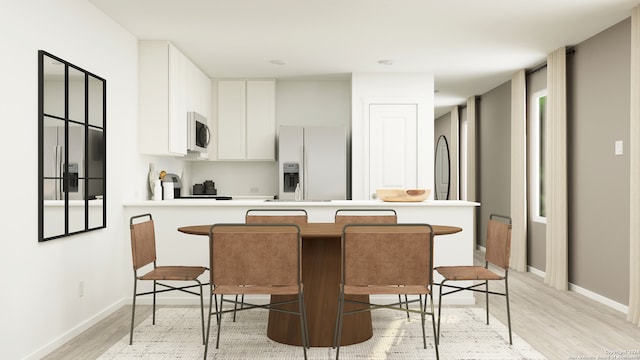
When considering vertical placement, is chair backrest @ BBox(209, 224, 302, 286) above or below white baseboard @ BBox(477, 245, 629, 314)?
above

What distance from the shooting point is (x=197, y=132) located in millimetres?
5777

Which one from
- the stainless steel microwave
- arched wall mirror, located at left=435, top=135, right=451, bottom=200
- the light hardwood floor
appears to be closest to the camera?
the light hardwood floor

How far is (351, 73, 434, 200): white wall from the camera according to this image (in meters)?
6.35

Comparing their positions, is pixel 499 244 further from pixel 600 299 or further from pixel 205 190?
pixel 205 190

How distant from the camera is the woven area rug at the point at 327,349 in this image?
313cm

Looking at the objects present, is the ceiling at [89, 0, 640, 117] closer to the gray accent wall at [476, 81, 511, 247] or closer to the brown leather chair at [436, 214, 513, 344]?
the gray accent wall at [476, 81, 511, 247]

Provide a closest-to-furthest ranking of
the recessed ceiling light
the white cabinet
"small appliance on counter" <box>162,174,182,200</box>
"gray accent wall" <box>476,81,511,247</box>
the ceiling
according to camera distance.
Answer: the ceiling
"small appliance on counter" <box>162,174,182,200</box>
the recessed ceiling light
the white cabinet
"gray accent wall" <box>476,81,511,247</box>

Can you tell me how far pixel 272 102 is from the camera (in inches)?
263

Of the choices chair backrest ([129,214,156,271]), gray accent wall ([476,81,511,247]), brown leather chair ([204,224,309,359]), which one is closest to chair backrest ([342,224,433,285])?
brown leather chair ([204,224,309,359])

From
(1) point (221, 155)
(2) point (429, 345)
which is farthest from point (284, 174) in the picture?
(2) point (429, 345)

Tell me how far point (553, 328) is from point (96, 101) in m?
3.87

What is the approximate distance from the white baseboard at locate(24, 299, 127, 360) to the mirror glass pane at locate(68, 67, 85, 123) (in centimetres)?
148

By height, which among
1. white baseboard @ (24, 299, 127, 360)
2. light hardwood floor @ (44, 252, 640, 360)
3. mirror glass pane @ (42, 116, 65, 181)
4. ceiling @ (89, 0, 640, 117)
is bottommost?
light hardwood floor @ (44, 252, 640, 360)

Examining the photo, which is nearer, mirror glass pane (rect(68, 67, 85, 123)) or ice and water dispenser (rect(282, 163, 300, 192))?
mirror glass pane (rect(68, 67, 85, 123))
